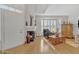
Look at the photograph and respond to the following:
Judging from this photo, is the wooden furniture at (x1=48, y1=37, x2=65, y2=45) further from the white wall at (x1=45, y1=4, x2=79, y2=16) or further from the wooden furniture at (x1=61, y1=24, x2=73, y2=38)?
the white wall at (x1=45, y1=4, x2=79, y2=16)

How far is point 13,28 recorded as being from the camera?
2.40m

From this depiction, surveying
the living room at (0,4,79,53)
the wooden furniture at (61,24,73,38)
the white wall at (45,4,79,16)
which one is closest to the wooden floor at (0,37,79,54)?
the living room at (0,4,79,53)

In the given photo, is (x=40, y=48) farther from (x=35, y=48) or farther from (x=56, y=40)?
(x=56, y=40)

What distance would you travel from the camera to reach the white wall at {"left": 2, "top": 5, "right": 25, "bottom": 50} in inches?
94.0

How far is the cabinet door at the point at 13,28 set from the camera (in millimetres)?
2389

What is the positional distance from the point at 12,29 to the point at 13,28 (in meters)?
0.02

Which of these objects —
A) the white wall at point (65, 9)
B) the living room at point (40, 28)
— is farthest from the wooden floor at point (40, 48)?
the white wall at point (65, 9)

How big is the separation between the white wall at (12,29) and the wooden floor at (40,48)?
0.09 metres

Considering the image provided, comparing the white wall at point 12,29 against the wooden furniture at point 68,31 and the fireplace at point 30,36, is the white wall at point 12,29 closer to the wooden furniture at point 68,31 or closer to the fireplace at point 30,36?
the fireplace at point 30,36

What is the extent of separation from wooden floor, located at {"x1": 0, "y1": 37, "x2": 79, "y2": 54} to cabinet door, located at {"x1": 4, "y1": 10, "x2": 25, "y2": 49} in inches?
3.9

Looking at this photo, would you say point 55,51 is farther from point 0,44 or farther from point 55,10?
point 0,44

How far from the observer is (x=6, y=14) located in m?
2.39
